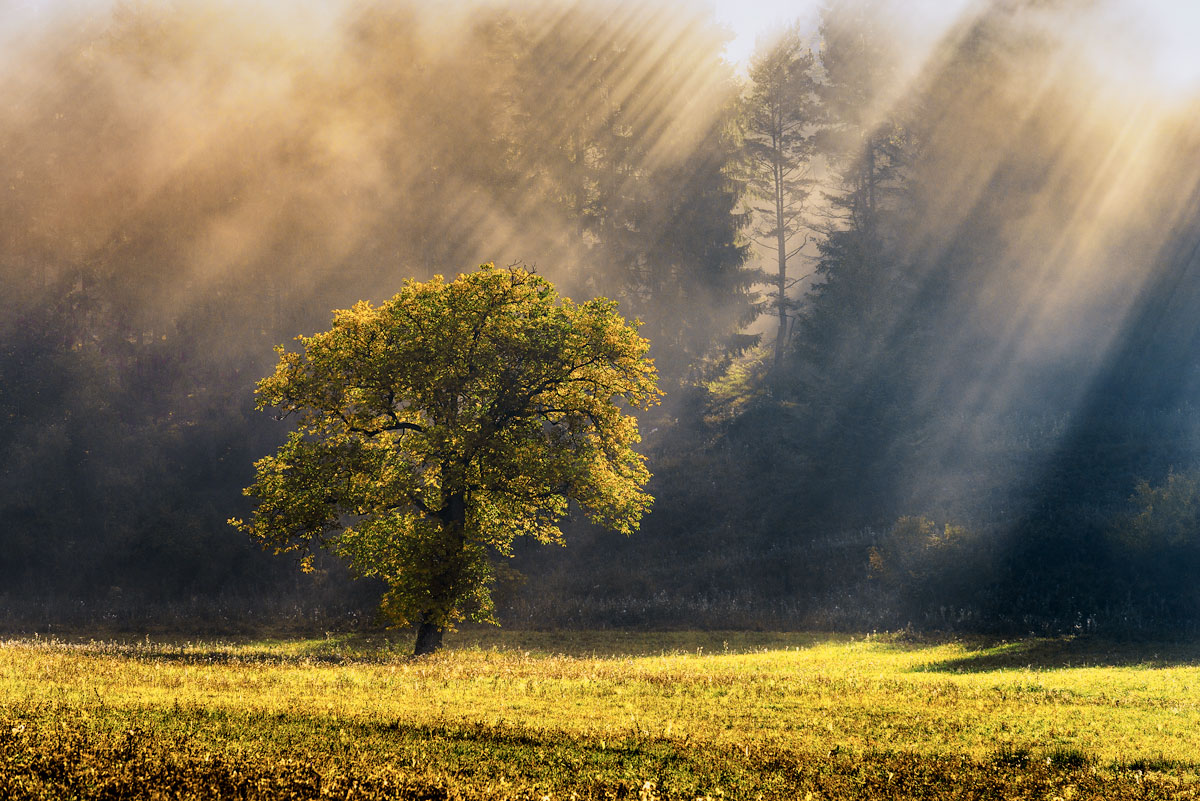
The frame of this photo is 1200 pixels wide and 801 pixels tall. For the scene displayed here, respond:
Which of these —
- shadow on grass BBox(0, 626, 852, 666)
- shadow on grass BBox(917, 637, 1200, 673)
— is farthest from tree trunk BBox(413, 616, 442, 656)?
shadow on grass BBox(917, 637, 1200, 673)

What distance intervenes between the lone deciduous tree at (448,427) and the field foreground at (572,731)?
4.27 meters

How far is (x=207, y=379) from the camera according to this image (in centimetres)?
5612

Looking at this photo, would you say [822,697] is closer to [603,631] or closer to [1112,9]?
[603,631]

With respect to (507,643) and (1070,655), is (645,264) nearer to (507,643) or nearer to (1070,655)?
(507,643)

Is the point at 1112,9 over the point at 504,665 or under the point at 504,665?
over

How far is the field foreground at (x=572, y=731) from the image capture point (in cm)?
838

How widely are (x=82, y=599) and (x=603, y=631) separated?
2650 cm

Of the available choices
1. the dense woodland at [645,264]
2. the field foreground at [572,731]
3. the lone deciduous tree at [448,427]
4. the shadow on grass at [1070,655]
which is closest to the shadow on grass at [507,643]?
the dense woodland at [645,264]

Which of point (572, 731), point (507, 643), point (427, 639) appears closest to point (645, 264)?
point (507, 643)

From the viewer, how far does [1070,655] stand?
25406 mm

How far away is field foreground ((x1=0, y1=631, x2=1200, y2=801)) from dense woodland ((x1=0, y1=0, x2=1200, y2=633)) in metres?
18.5

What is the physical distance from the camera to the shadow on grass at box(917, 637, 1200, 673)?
75.6 ft

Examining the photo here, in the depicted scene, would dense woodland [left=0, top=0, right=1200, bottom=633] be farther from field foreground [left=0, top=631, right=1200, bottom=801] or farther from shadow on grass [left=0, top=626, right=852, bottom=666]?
field foreground [left=0, top=631, right=1200, bottom=801]

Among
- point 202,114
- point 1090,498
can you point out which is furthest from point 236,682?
point 202,114
